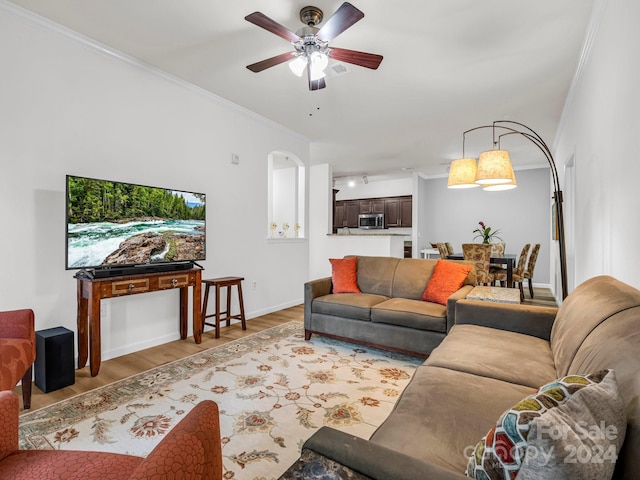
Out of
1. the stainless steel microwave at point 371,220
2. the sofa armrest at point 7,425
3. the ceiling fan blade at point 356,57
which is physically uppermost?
the ceiling fan blade at point 356,57

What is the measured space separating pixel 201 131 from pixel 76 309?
86.1 inches

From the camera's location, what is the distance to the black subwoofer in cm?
234

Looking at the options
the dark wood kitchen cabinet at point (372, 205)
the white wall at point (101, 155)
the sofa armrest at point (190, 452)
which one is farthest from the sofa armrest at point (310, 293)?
the dark wood kitchen cabinet at point (372, 205)

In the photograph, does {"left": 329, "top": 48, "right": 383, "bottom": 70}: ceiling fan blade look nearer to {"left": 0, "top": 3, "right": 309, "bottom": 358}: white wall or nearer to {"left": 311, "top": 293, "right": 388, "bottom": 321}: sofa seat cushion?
{"left": 0, "top": 3, "right": 309, "bottom": 358}: white wall

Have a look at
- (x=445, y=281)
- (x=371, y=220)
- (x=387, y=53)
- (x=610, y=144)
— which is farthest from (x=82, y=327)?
(x=371, y=220)

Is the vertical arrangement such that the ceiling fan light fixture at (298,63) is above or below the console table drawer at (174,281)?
above

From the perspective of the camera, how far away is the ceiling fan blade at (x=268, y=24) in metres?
2.07

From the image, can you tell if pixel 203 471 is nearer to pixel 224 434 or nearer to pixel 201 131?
pixel 224 434

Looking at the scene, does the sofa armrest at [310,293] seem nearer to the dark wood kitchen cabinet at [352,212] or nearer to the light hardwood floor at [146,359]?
the light hardwood floor at [146,359]

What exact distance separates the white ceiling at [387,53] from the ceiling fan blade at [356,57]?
299 millimetres

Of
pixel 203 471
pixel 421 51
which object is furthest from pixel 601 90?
pixel 203 471

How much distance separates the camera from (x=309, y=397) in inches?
91.2

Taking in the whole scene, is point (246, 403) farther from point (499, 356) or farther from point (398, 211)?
point (398, 211)

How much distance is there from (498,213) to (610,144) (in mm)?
6032
